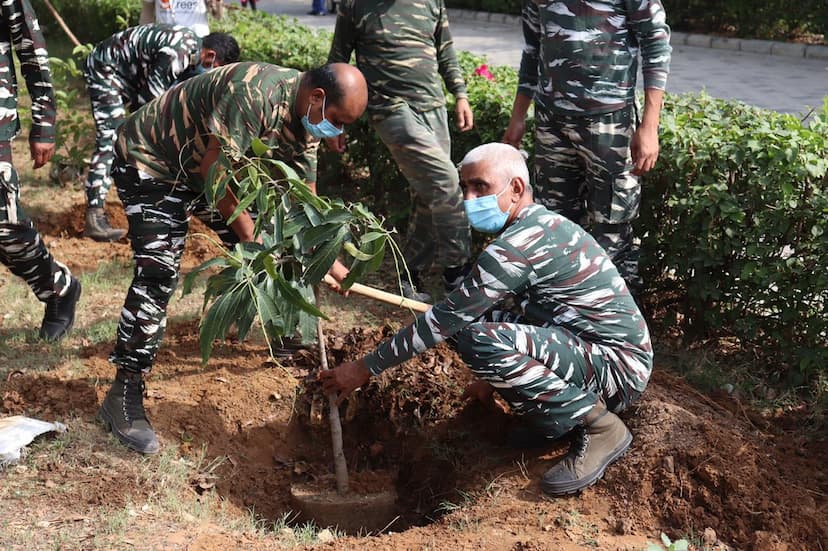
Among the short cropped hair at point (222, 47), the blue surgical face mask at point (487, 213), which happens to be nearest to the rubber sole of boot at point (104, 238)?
the short cropped hair at point (222, 47)

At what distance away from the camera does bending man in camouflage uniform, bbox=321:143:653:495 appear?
351 cm

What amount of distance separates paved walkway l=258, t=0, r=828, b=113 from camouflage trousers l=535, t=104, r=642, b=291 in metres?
6.48

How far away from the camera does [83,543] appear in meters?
3.47

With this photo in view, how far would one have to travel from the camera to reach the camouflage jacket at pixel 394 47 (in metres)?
5.40

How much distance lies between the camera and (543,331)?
3672mm

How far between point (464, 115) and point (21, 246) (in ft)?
8.68

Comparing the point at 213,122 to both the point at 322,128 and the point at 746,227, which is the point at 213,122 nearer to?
the point at 322,128

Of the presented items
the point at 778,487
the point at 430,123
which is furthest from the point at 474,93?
the point at 778,487

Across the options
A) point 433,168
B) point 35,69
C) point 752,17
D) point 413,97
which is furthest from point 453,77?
point 752,17

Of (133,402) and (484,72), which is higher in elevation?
(484,72)

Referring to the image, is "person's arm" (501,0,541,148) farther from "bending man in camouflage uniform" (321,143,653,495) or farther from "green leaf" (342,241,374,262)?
"green leaf" (342,241,374,262)

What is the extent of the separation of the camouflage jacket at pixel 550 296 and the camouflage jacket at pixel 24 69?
7.22ft

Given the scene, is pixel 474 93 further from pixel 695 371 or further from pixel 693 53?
pixel 693 53

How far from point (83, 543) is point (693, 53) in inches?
506
